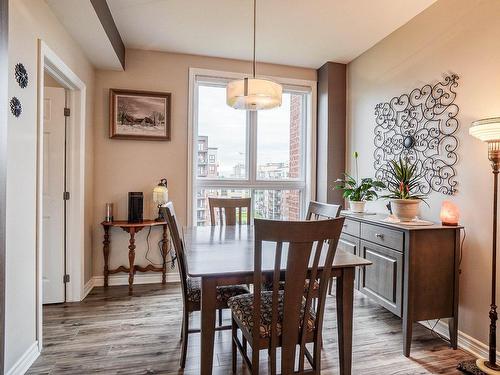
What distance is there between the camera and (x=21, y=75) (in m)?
1.81

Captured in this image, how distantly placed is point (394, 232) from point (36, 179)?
258 centimetres

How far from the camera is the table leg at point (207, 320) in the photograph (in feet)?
4.87

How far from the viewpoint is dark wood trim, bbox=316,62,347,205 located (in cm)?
378

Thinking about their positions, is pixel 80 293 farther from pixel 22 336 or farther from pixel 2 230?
pixel 2 230

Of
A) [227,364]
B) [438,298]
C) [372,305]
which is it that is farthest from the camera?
[372,305]

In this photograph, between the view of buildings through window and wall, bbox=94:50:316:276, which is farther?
the view of buildings through window

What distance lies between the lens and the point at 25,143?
1.90m

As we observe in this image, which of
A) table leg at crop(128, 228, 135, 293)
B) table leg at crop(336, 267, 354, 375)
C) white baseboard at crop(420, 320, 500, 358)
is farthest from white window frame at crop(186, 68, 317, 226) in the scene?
table leg at crop(336, 267, 354, 375)

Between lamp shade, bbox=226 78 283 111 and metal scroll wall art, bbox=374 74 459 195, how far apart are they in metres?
1.39

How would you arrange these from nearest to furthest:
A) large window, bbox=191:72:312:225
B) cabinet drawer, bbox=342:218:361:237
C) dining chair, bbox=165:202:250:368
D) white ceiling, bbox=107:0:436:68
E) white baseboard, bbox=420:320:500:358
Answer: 1. dining chair, bbox=165:202:250:368
2. white baseboard, bbox=420:320:500:358
3. white ceiling, bbox=107:0:436:68
4. cabinet drawer, bbox=342:218:361:237
5. large window, bbox=191:72:312:225

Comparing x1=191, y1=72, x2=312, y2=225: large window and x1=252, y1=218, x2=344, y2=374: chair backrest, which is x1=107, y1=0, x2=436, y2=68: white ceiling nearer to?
x1=191, y1=72, x2=312, y2=225: large window

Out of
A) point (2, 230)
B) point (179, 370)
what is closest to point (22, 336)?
point (2, 230)

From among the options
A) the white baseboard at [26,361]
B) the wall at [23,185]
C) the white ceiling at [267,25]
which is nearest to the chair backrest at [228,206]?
the wall at [23,185]

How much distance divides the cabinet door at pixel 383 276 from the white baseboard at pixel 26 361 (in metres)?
2.37
